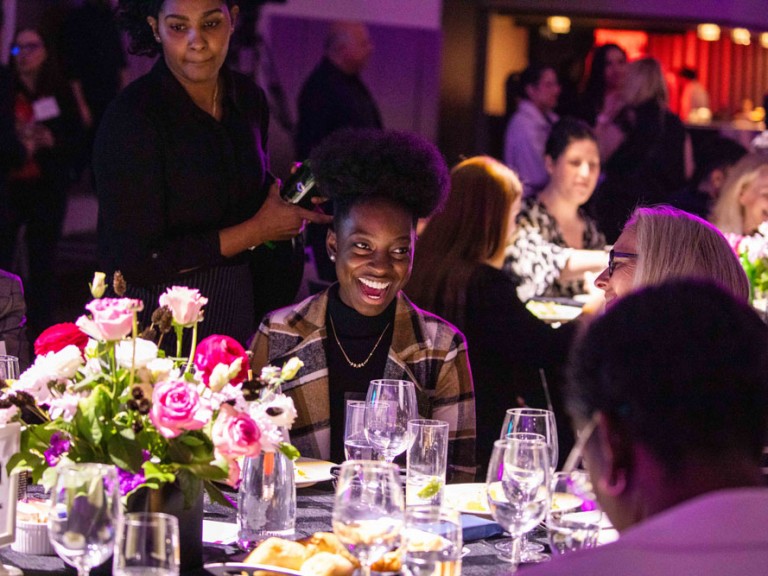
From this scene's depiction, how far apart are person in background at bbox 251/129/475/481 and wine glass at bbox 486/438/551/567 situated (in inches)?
34.7

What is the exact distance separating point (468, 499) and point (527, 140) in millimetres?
5154

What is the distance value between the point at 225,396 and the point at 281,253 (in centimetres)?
169

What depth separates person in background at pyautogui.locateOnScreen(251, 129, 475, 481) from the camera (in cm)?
284

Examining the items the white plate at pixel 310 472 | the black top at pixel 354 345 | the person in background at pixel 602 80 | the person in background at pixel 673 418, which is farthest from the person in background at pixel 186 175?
the person in background at pixel 602 80

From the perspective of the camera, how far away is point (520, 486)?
75.0 inches

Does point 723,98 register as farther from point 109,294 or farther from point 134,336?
point 134,336

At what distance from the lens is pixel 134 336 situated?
179cm

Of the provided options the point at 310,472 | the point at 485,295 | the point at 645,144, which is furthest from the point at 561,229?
the point at 310,472

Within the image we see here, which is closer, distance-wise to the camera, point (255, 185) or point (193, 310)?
point (193, 310)

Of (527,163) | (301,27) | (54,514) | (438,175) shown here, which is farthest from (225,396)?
(301,27)

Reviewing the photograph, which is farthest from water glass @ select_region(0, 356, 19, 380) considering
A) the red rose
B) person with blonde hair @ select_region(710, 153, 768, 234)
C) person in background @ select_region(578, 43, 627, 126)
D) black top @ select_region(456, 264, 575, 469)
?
person in background @ select_region(578, 43, 627, 126)

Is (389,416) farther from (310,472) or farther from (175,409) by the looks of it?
(175,409)

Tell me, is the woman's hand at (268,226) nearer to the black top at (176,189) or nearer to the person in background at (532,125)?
the black top at (176,189)

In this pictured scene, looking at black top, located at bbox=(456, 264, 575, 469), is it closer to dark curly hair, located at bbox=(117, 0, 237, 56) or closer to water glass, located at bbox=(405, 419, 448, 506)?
dark curly hair, located at bbox=(117, 0, 237, 56)
